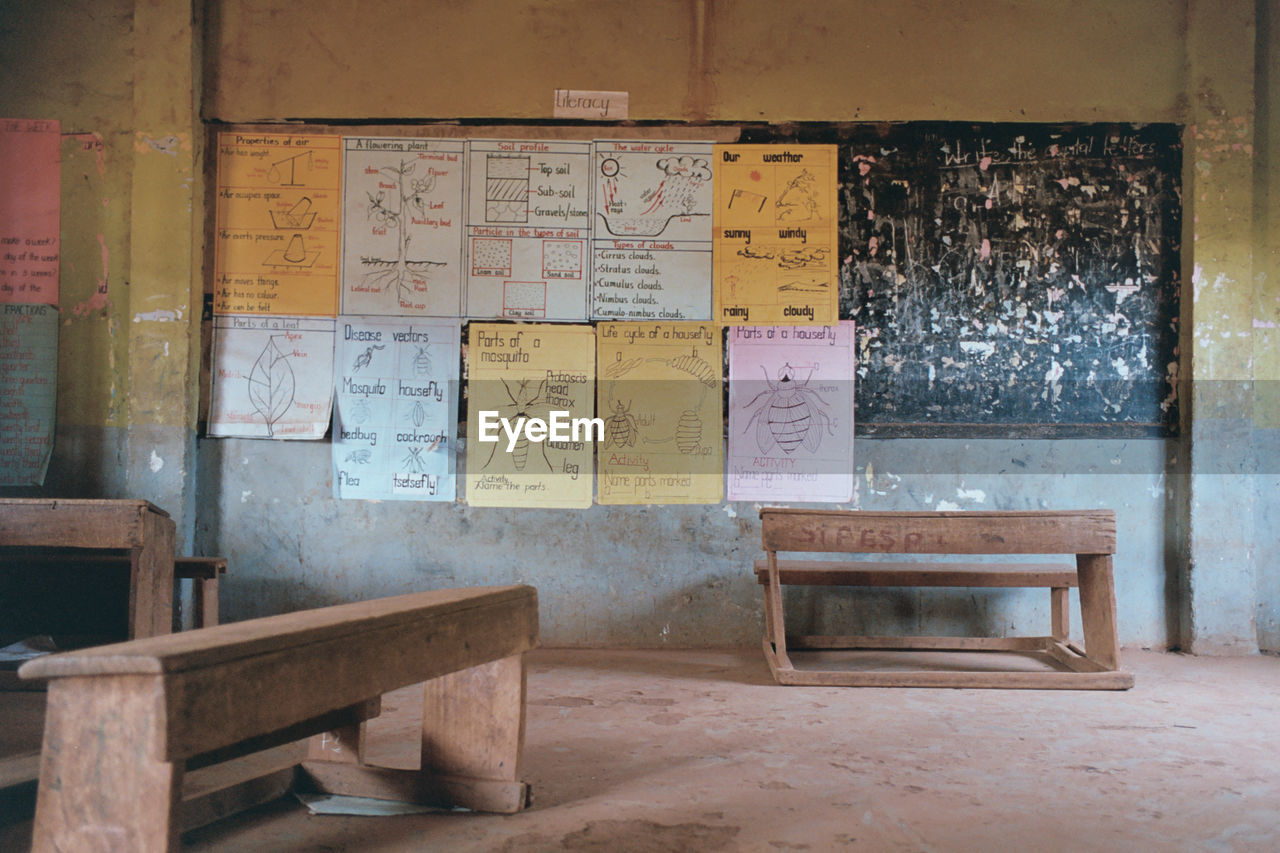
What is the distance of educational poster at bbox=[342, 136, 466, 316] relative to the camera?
4.40 meters

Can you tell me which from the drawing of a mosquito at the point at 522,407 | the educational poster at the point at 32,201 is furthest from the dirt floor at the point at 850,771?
the educational poster at the point at 32,201

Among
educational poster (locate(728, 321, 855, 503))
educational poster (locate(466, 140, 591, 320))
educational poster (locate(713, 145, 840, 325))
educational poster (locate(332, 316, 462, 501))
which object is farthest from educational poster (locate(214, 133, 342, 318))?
educational poster (locate(728, 321, 855, 503))

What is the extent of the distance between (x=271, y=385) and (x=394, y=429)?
2.18 feet

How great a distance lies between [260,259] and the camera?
4.40 m

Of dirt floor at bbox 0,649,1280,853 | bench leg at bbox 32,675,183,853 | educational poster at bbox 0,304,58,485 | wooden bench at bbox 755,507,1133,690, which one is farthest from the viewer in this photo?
educational poster at bbox 0,304,58,485

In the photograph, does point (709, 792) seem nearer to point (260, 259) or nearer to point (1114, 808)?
point (1114, 808)

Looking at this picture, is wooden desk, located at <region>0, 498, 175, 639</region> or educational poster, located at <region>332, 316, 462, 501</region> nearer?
wooden desk, located at <region>0, 498, 175, 639</region>

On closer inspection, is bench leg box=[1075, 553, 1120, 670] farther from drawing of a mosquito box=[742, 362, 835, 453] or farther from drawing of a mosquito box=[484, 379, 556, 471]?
drawing of a mosquito box=[484, 379, 556, 471]

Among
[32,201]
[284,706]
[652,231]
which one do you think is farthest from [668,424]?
[32,201]

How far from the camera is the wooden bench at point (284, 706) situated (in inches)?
52.6

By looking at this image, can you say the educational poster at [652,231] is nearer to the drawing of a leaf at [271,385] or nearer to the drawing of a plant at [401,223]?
the drawing of a plant at [401,223]

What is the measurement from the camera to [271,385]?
14.4 feet

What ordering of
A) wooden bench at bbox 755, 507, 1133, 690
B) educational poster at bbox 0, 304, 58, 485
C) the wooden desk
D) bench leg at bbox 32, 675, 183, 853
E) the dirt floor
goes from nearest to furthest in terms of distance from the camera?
bench leg at bbox 32, 675, 183, 853
the dirt floor
the wooden desk
wooden bench at bbox 755, 507, 1133, 690
educational poster at bbox 0, 304, 58, 485

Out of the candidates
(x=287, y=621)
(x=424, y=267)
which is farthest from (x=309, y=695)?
(x=424, y=267)
